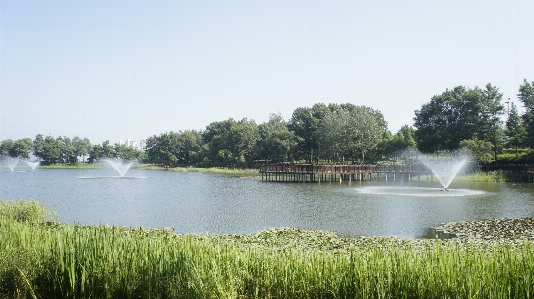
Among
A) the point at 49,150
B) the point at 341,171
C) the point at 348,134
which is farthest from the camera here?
the point at 49,150

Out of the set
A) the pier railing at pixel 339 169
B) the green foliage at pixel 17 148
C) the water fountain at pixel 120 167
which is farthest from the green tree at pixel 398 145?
the green foliage at pixel 17 148

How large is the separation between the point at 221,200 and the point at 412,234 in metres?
16.2

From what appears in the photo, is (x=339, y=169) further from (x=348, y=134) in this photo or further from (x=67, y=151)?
(x=67, y=151)

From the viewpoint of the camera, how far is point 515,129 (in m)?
58.9

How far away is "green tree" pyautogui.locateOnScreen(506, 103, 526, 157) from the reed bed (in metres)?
55.1

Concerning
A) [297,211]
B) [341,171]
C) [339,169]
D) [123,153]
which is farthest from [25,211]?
[123,153]

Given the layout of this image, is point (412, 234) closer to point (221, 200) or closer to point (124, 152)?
point (221, 200)

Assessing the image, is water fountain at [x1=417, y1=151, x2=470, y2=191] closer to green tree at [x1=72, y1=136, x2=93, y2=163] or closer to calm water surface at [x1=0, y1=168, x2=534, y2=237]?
calm water surface at [x1=0, y1=168, x2=534, y2=237]

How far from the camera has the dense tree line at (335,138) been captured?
59531mm

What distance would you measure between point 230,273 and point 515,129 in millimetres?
62436

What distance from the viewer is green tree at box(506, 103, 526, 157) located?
181ft

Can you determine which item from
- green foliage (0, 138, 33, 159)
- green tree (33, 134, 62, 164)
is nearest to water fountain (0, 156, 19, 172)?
green foliage (0, 138, 33, 159)

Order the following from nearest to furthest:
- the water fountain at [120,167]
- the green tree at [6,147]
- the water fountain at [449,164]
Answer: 1. the water fountain at [449,164]
2. the water fountain at [120,167]
3. the green tree at [6,147]

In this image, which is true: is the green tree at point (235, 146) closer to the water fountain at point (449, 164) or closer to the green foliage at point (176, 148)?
the green foliage at point (176, 148)
